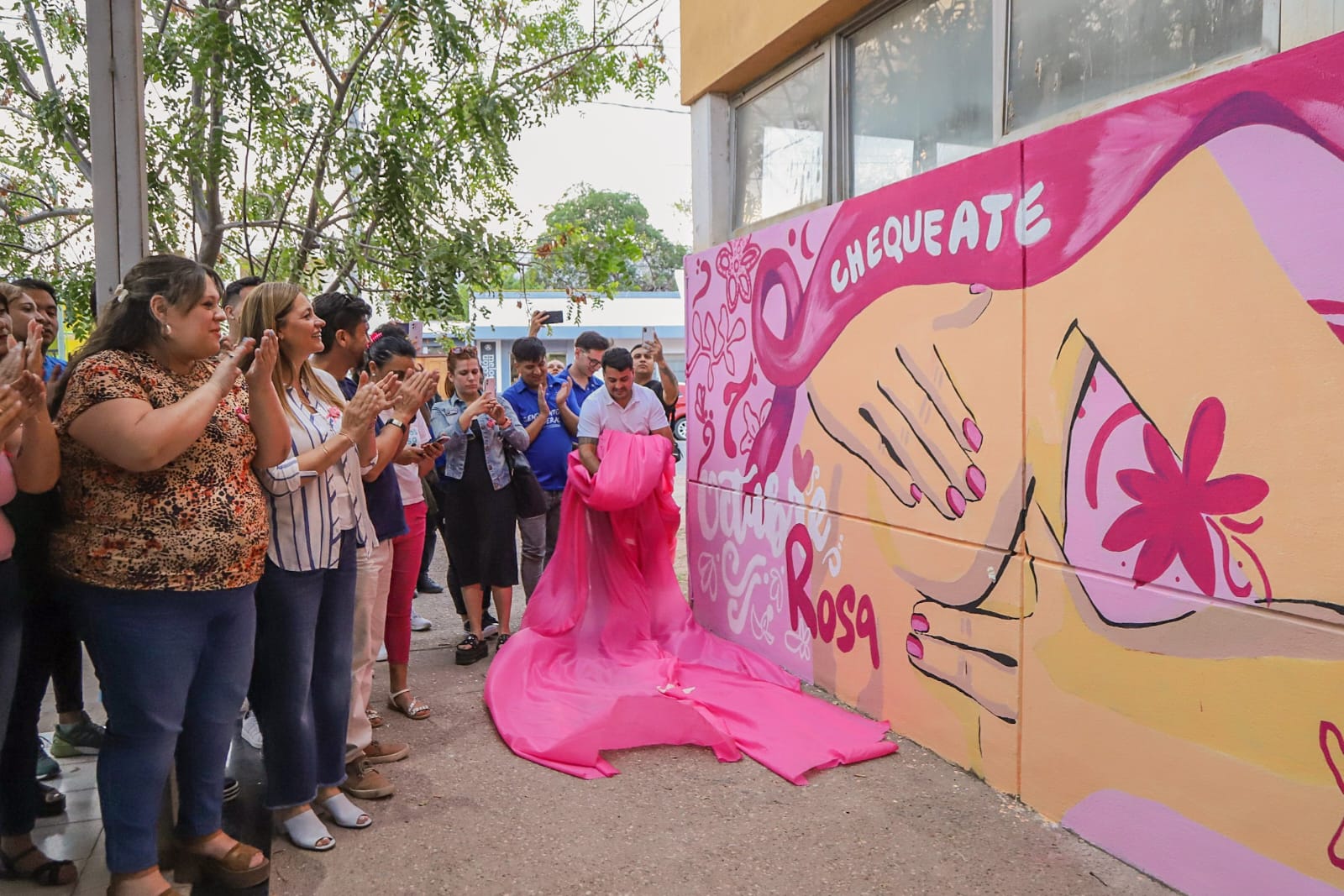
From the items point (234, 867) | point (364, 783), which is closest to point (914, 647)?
point (364, 783)

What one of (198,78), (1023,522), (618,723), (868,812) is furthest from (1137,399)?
(198,78)

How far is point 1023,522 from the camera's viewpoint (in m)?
3.37

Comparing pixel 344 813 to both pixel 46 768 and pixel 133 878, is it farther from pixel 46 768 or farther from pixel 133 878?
pixel 46 768

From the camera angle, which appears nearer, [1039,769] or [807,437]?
[1039,769]

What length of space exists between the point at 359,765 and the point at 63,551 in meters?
1.51

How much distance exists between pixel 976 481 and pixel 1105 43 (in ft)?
5.18

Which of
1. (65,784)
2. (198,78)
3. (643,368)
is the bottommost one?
(65,784)

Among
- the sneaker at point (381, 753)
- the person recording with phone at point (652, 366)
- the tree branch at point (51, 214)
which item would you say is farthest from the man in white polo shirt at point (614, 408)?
the tree branch at point (51, 214)

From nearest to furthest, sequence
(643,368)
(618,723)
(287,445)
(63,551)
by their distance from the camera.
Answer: (63,551), (287,445), (618,723), (643,368)

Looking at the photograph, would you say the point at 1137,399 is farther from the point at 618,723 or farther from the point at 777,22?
the point at 777,22

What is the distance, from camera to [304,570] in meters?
3.03

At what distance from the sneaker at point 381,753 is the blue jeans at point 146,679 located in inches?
49.6

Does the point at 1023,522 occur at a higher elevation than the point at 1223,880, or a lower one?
higher

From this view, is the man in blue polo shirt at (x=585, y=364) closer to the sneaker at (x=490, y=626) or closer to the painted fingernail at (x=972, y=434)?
the sneaker at (x=490, y=626)
